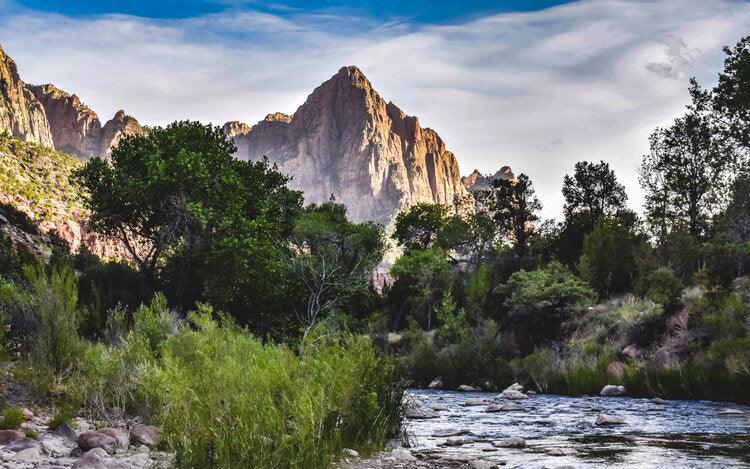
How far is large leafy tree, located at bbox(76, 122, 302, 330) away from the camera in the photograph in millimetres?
24141

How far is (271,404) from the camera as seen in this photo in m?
6.19

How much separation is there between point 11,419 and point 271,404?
4.68 metres

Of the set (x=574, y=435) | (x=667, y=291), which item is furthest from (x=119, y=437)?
(x=667, y=291)

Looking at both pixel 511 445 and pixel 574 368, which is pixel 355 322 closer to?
pixel 574 368

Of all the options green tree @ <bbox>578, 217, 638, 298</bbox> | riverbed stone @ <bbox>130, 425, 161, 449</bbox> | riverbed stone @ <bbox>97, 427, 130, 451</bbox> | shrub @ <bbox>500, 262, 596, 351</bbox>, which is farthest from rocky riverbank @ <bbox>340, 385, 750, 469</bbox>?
green tree @ <bbox>578, 217, 638, 298</bbox>

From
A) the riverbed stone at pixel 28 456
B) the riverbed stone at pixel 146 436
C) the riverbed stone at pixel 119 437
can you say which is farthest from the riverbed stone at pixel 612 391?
the riverbed stone at pixel 28 456

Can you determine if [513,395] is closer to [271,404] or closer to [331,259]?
[331,259]

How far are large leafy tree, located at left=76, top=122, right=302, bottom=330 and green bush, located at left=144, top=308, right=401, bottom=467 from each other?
47.6ft

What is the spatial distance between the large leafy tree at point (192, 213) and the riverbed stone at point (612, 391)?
529 inches

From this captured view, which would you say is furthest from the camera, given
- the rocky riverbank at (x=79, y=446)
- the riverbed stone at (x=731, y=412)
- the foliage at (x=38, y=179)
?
the foliage at (x=38, y=179)

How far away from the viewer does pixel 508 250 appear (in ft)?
175

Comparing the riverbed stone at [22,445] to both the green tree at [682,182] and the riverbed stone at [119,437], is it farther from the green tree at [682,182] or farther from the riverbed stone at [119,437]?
the green tree at [682,182]

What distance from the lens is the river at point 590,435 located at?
9219 millimetres

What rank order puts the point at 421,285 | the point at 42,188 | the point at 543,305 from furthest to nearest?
the point at 42,188 → the point at 421,285 → the point at 543,305
